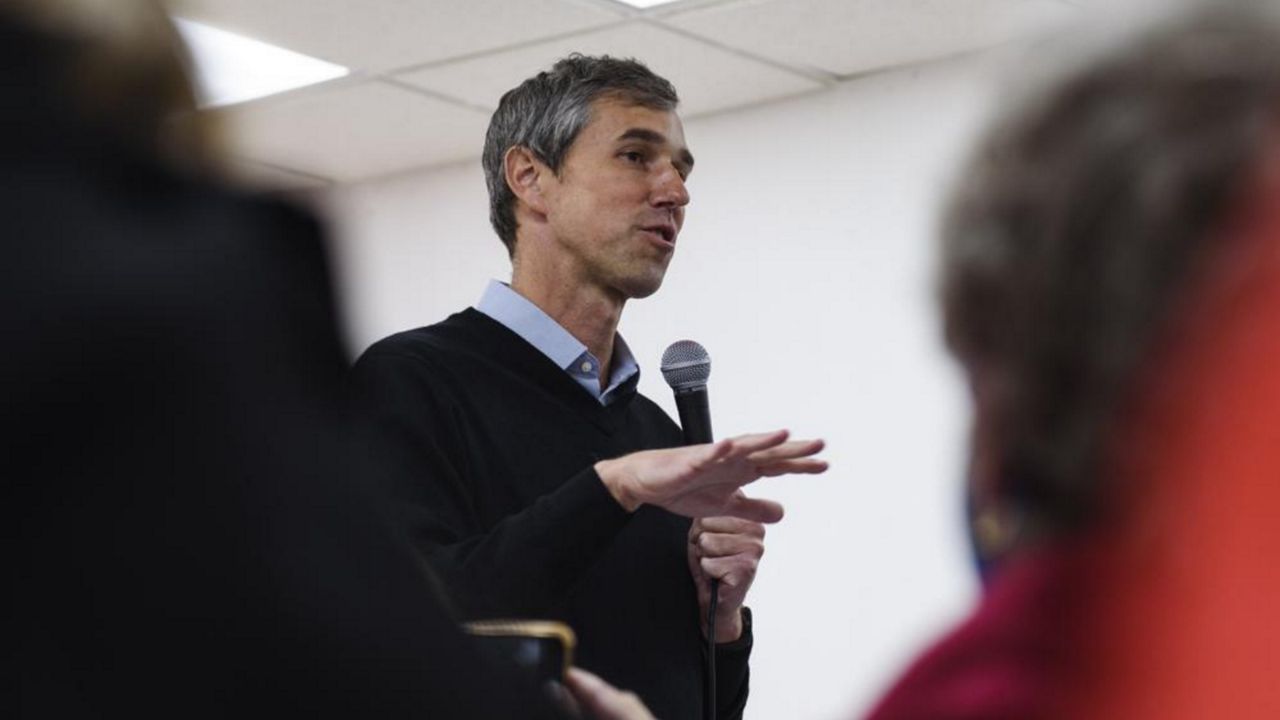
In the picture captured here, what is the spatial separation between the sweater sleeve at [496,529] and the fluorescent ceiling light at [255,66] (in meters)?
2.33

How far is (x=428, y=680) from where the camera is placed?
0.86m

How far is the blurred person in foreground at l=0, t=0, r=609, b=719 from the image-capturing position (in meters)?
0.80

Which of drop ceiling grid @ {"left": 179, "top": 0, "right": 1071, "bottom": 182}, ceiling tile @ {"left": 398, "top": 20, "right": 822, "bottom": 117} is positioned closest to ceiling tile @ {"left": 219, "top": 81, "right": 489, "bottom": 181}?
drop ceiling grid @ {"left": 179, "top": 0, "right": 1071, "bottom": 182}

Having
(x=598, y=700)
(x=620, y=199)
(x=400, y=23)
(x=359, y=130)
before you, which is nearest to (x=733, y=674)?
(x=620, y=199)

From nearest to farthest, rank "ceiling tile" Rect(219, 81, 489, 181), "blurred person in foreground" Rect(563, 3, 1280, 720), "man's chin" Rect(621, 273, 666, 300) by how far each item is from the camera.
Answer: "blurred person in foreground" Rect(563, 3, 1280, 720) < "man's chin" Rect(621, 273, 666, 300) < "ceiling tile" Rect(219, 81, 489, 181)

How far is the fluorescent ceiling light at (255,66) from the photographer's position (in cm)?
436

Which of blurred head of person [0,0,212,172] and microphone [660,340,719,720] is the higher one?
blurred head of person [0,0,212,172]

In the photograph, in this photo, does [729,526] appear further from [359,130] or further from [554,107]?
[359,130]

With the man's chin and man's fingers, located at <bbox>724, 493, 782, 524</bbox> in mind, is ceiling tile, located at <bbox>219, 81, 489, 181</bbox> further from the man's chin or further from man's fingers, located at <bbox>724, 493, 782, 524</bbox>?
man's fingers, located at <bbox>724, 493, 782, 524</bbox>

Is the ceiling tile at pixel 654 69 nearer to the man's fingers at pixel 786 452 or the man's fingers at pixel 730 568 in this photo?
the man's fingers at pixel 730 568

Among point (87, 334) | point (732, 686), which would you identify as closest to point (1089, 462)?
point (87, 334)

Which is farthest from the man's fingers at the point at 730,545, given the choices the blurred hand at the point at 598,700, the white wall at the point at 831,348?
the white wall at the point at 831,348

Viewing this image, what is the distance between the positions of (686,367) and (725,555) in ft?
0.96

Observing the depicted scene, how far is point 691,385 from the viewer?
2363 millimetres
